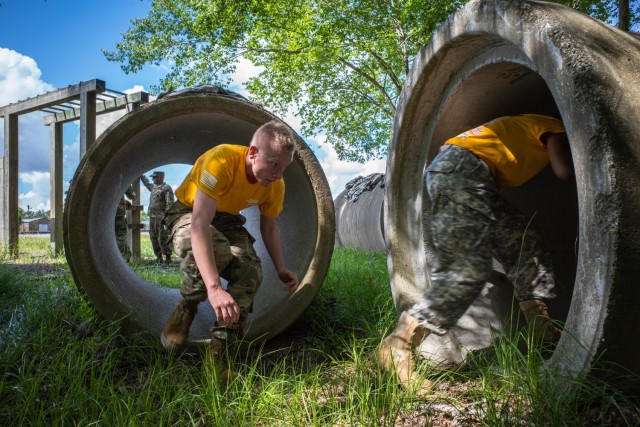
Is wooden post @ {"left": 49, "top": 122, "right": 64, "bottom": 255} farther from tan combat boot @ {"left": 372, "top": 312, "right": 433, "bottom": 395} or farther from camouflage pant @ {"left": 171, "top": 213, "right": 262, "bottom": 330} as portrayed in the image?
tan combat boot @ {"left": 372, "top": 312, "right": 433, "bottom": 395}

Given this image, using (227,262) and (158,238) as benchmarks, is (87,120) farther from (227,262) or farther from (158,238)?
(227,262)

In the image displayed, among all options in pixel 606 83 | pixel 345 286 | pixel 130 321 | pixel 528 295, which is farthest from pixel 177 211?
pixel 606 83

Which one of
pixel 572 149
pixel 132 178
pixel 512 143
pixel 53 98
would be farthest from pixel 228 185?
pixel 53 98

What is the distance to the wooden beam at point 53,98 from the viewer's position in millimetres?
8445

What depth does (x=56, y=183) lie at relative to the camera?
10000mm

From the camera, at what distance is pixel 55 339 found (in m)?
3.52

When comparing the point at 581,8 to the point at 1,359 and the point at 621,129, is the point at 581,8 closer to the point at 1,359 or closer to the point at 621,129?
the point at 621,129

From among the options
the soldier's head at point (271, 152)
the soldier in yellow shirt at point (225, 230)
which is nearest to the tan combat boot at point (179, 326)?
the soldier in yellow shirt at point (225, 230)

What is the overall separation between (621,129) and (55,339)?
127 inches

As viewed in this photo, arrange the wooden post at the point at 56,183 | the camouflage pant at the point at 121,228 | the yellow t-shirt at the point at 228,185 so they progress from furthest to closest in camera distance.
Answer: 1. the wooden post at the point at 56,183
2. the camouflage pant at the point at 121,228
3. the yellow t-shirt at the point at 228,185

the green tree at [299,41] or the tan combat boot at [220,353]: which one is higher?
the green tree at [299,41]

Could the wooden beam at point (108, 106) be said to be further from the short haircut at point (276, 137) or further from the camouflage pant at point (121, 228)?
the short haircut at point (276, 137)

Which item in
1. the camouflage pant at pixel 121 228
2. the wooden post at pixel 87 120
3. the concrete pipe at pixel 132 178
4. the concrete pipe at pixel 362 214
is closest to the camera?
the concrete pipe at pixel 132 178

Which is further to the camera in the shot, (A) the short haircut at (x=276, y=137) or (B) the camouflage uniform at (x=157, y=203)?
(B) the camouflage uniform at (x=157, y=203)
